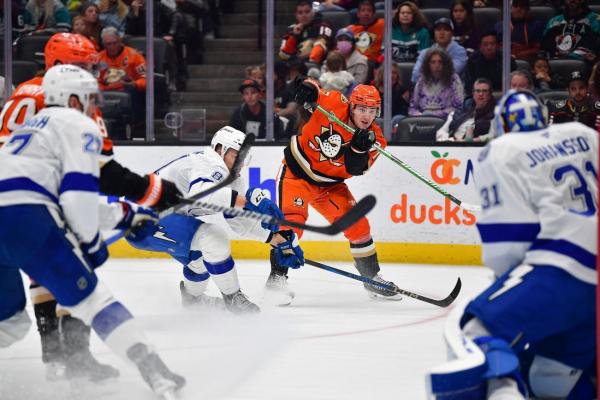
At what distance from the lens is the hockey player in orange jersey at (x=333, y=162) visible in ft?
17.4

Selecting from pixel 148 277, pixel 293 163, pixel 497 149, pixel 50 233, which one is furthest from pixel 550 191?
pixel 148 277

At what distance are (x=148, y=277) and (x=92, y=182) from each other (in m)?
3.11

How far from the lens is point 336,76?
6.77 m

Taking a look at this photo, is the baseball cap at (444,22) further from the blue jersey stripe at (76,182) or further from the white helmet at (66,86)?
the blue jersey stripe at (76,182)

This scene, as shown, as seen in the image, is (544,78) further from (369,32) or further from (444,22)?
(369,32)

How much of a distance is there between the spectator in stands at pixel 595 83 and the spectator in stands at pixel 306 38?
1.86 metres

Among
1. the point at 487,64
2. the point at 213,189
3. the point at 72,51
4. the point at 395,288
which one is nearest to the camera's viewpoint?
the point at 213,189

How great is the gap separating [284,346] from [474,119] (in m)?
2.82

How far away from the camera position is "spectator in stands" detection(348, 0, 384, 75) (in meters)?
6.70

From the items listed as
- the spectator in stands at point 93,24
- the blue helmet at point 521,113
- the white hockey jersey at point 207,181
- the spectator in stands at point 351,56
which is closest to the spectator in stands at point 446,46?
the spectator in stands at point 351,56

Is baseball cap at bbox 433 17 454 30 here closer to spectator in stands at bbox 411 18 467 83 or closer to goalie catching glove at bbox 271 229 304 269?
spectator in stands at bbox 411 18 467 83

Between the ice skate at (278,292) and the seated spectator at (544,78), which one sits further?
the seated spectator at (544,78)

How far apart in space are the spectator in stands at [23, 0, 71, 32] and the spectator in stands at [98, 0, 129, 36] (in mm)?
288

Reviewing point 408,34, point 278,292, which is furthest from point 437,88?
point 278,292
